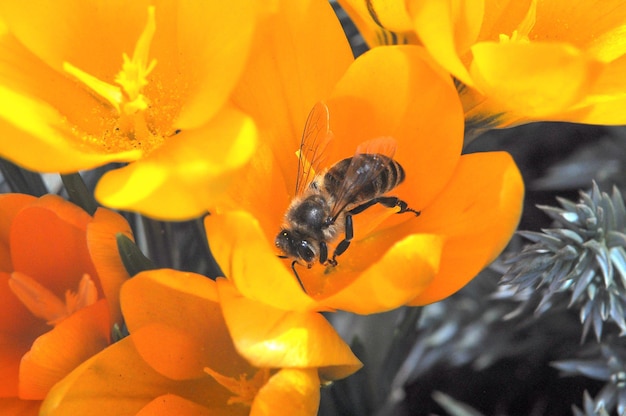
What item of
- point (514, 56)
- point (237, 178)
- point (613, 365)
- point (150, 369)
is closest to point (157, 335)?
point (150, 369)

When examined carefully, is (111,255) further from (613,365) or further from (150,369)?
(613,365)

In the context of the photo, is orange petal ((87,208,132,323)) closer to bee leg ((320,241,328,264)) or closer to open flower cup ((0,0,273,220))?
open flower cup ((0,0,273,220))

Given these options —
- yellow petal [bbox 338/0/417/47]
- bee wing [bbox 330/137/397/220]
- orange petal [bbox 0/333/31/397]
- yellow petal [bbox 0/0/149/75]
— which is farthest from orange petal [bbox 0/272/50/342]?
yellow petal [bbox 338/0/417/47]

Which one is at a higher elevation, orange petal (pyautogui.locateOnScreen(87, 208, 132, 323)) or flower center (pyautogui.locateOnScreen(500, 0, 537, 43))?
flower center (pyautogui.locateOnScreen(500, 0, 537, 43))

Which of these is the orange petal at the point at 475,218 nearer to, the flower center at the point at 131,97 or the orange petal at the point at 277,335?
the orange petal at the point at 277,335

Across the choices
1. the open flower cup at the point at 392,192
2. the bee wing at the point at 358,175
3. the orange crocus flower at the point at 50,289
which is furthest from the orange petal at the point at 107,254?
the bee wing at the point at 358,175

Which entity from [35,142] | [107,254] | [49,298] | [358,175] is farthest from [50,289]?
[358,175]

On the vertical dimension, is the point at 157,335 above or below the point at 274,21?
below

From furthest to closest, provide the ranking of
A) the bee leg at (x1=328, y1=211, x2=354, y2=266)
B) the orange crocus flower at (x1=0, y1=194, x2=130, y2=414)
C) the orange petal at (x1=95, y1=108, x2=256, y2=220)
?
the bee leg at (x1=328, y1=211, x2=354, y2=266)
the orange crocus flower at (x1=0, y1=194, x2=130, y2=414)
the orange petal at (x1=95, y1=108, x2=256, y2=220)
